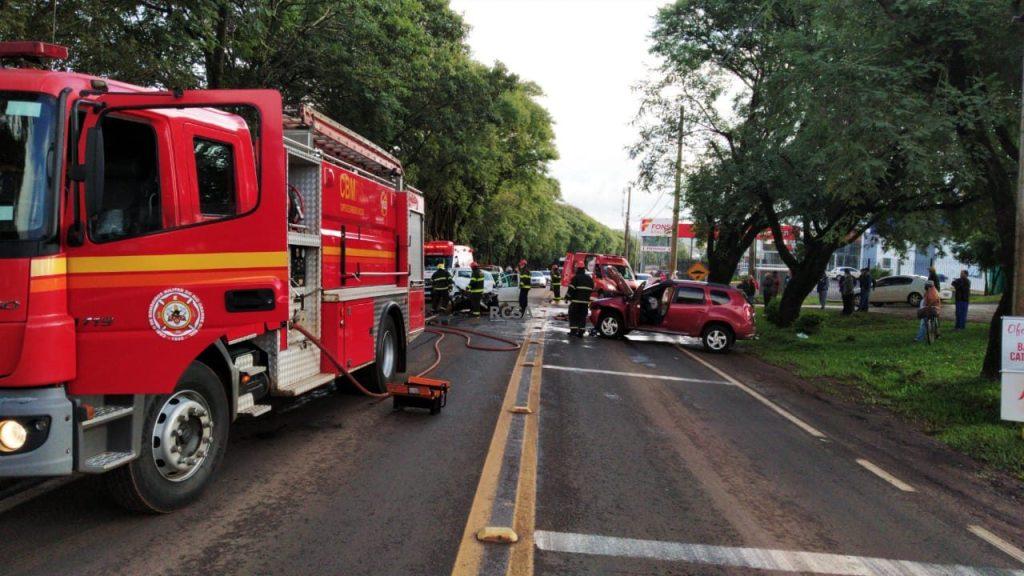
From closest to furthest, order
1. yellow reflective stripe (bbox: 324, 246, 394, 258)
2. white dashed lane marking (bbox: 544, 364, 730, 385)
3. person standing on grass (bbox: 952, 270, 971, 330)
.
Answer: yellow reflective stripe (bbox: 324, 246, 394, 258) → white dashed lane marking (bbox: 544, 364, 730, 385) → person standing on grass (bbox: 952, 270, 971, 330)

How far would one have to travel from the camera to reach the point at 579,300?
17.1 metres

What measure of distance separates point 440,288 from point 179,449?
17068mm

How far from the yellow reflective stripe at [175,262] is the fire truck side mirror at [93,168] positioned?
1.10ft

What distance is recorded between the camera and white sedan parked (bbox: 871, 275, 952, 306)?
30.3 metres

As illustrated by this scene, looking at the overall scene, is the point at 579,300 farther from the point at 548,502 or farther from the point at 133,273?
the point at 133,273

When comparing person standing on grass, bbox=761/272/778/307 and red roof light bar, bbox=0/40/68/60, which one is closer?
red roof light bar, bbox=0/40/68/60

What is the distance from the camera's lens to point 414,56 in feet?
64.3

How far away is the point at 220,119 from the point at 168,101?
0.90 metres

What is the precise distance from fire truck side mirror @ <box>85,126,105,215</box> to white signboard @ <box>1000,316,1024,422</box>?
879 centimetres

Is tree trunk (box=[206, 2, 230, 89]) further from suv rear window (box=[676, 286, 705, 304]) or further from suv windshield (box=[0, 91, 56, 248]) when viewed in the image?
suv rear window (box=[676, 286, 705, 304])

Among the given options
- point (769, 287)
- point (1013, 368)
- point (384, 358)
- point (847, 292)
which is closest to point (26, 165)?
point (384, 358)

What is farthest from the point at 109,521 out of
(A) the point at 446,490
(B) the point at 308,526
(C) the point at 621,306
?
(C) the point at 621,306

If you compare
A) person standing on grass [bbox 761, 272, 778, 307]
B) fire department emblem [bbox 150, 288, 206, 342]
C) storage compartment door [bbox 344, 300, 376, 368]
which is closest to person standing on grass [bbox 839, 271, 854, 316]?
person standing on grass [bbox 761, 272, 778, 307]

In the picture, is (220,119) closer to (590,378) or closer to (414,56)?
(590,378)
